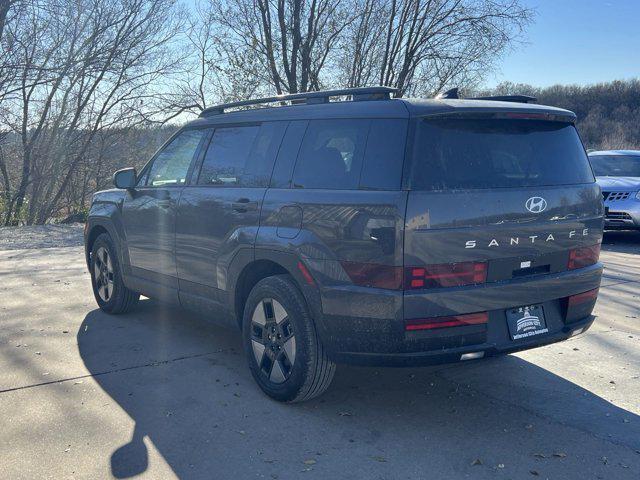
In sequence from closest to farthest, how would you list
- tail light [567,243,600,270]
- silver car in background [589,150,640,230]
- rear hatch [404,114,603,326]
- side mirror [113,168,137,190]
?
rear hatch [404,114,603,326] < tail light [567,243,600,270] < side mirror [113,168,137,190] < silver car in background [589,150,640,230]

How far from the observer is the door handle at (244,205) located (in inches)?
173

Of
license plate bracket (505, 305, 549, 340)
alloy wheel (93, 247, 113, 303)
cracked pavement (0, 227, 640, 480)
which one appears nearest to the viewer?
cracked pavement (0, 227, 640, 480)

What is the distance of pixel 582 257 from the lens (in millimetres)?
4137

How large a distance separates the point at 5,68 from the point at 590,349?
19002 millimetres

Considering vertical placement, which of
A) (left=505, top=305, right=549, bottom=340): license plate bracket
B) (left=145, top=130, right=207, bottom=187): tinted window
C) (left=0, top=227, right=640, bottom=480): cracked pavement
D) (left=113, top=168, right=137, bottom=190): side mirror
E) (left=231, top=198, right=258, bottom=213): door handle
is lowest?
(left=0, top=227, right=640, bottom=480): cracked pavement

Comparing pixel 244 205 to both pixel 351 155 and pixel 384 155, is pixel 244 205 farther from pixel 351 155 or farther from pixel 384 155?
pixel 384 155

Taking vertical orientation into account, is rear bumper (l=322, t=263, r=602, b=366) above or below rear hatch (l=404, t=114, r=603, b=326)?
below

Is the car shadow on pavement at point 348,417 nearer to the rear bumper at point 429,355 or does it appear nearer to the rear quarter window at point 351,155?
the rear bumper at point 429,355

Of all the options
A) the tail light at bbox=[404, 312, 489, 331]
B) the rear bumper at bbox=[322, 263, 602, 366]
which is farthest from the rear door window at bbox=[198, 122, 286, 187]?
the tail light at bbox=[404, 312, 489, 331]

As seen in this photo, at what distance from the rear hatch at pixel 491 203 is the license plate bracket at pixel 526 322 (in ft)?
0.28

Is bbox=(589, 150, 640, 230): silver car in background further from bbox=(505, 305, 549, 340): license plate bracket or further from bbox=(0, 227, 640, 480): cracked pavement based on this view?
bbox=(505, 305, 549, 340): license plate bracket

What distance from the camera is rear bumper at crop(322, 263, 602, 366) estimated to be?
3.48m

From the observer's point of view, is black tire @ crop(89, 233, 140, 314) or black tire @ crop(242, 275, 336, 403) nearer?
black tire @ crop(242, 275, 336, 403)

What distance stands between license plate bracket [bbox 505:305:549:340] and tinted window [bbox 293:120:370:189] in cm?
118
